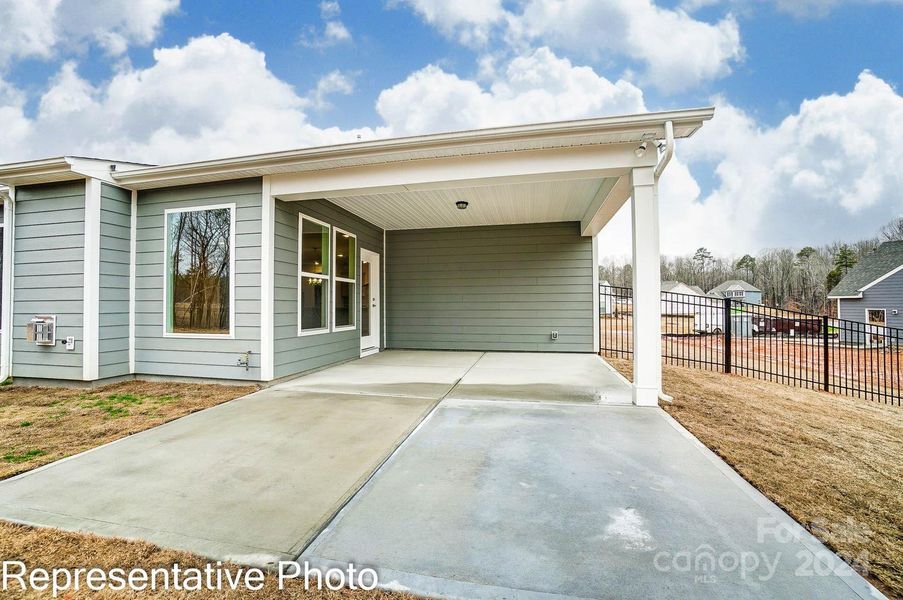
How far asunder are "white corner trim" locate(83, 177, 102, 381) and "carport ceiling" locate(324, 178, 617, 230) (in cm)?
274

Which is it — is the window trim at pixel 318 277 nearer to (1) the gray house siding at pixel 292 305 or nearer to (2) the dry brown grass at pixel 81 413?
(1) the gray house siding at pixel 292 305

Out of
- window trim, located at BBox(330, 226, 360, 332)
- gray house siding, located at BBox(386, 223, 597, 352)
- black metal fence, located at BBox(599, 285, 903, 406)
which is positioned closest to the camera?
black metal fence, located at BBox(599, 285, 903, 406)

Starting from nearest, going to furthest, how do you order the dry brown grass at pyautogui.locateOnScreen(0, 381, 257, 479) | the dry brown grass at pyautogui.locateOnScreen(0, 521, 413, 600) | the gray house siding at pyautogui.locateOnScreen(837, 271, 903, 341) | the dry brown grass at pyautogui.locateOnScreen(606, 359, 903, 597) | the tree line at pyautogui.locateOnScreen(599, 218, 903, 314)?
the dry brown grass at pyautogui.locateOnScreen(0, 521, 413, 600)
the dry brown grass at pyautogui.locateOnScreen(606, 359, 903, 597)
the dry brown grass at pyautogui.locateOnScreen(0, 381, 257, 479)
the gray house siding at pyautogui.locateOnScreen(837, 271, 903, 341)
the tree line at pyautogui.locateOnScreen(599, 218, 903, 314)

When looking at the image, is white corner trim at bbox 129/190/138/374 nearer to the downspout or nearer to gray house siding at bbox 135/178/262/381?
gray house siding at bbox 135/178/262/381

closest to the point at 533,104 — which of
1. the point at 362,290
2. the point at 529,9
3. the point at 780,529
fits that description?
the point at 529,9

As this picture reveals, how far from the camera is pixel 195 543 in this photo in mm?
1497

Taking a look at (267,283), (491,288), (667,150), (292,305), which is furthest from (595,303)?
(267,283)

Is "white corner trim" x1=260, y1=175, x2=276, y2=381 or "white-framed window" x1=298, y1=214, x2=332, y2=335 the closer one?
"white corner trim" x1=260, y1=175, x2=276, y2=381

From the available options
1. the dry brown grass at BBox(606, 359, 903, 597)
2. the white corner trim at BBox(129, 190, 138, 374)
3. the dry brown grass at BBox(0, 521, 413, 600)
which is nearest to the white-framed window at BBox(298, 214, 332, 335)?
the white corner trim at BBox(129, 190, 138, 374)

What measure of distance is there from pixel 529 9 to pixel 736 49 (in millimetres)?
5685

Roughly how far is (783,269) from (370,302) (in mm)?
36691

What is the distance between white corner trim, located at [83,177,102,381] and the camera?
4.29 meters

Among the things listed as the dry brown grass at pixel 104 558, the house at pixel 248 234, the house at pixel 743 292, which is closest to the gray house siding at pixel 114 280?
the house at pixel 248 234

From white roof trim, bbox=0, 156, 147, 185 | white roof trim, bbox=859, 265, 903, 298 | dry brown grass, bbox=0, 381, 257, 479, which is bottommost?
dry brown grass, bbox=0, 381, 257, 479
